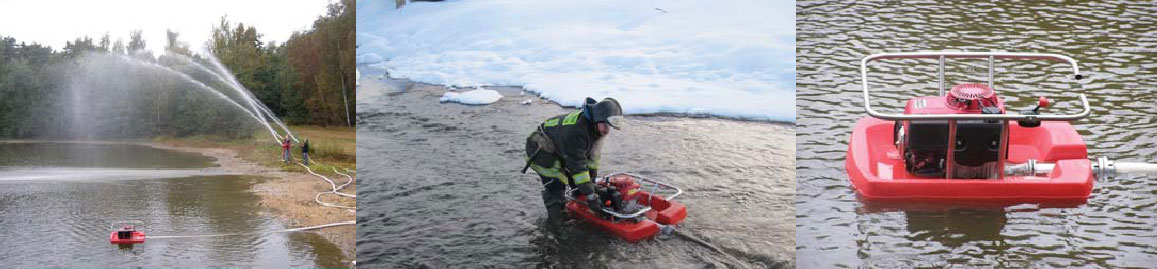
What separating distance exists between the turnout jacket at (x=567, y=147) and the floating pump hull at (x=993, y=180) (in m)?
1.76

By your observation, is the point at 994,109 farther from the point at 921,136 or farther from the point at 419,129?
the point at 419,129

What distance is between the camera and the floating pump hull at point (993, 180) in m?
5.86

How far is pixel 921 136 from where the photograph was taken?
6.00 meters

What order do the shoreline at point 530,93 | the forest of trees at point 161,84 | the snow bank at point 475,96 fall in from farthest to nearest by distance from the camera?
1. the forest of trees at point 161,84
2. the snow bank at point 475,96
3. the shoreline at point 530,93

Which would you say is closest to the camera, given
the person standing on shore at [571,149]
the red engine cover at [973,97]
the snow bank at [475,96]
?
the person standing on shore at [571,149]

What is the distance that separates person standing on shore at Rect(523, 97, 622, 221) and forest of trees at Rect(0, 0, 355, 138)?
2.49 m

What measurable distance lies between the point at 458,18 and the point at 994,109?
359cm

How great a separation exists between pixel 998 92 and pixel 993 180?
103 inches

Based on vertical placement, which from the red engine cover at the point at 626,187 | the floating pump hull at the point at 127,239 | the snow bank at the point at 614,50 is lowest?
the floating pump hull at the point at 127,239

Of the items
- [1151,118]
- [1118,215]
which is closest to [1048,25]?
[1151,118]

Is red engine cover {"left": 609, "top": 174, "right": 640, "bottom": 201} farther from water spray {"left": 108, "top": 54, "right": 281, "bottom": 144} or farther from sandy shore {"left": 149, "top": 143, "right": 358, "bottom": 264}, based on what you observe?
water spray {"left": 108, "top": 54, "right": 281, "bottom": 144}

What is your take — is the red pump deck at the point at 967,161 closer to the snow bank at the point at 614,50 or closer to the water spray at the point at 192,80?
the snow bank at the point at 614,50

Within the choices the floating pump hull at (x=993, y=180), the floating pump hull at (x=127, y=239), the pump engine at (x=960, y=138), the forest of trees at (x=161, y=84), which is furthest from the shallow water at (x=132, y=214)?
the pump engine at (x=960, y=138)

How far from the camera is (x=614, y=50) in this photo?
6984 mm
